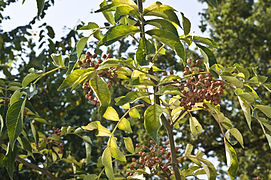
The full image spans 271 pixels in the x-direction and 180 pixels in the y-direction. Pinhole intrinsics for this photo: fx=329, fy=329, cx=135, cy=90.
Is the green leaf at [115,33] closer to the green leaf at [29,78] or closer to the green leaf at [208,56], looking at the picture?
the green leaf at [208,56]

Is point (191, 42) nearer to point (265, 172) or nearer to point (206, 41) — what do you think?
point (206, 41)

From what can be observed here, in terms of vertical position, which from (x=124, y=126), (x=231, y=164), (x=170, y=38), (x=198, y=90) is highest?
(x=170, y=38)

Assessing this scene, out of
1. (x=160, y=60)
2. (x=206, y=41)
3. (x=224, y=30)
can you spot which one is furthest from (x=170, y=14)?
(x=224, y=30)

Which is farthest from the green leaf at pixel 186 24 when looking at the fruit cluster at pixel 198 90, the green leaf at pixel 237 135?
the green leaf at pixel 237 135

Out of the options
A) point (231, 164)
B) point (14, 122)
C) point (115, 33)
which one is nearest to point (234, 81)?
point (231, 164)

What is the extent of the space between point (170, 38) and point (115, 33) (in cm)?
12

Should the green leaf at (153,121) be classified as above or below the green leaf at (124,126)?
above

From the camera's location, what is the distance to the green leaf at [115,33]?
0.69 metres

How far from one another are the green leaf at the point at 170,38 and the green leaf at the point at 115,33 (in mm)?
44

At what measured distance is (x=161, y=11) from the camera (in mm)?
744

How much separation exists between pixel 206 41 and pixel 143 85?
210mm

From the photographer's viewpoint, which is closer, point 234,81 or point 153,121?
point 153,121

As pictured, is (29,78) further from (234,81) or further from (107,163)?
(234,81)

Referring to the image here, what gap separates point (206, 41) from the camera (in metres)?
0.88
